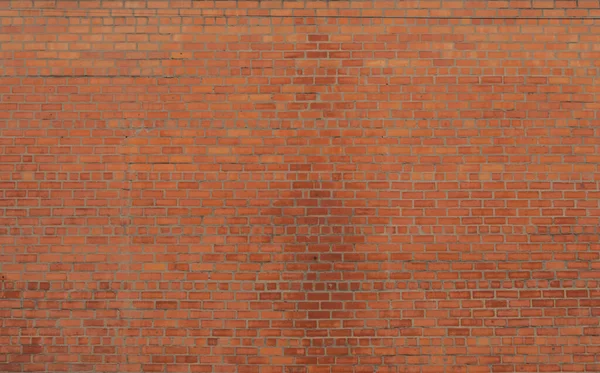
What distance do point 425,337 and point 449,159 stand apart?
4.62 ft

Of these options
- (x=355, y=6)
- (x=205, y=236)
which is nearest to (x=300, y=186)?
(x=205, y=236)

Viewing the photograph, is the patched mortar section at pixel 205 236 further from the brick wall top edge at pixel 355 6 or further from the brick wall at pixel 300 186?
the brick wall top edge at pixel 355 6

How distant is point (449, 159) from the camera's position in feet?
12.3

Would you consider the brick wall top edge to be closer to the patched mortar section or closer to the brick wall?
the brick wall

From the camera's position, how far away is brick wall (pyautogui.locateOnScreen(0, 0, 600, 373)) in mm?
3652

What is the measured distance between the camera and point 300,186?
3746mm

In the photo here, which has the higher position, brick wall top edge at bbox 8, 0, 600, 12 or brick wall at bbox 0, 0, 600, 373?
brick wall top edge at bbox 8, 0, 600, 12

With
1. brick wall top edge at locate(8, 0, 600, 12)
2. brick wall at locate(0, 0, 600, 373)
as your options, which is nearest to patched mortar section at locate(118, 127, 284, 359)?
brick wall at locate(0, 0, 600, 373)

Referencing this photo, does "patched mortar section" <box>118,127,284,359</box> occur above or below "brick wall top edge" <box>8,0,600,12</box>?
below

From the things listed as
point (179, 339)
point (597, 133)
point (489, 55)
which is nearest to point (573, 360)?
point (597, 133)

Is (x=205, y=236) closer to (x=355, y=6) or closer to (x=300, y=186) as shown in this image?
(x=300, y=186)

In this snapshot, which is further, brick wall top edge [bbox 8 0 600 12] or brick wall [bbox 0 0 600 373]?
brick wall top edge [bbox 8 0 600 12]

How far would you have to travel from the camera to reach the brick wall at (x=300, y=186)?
365 centimetres

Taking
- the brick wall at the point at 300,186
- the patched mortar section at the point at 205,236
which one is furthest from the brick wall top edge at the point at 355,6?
the patched mortar section at the point at 205,236
